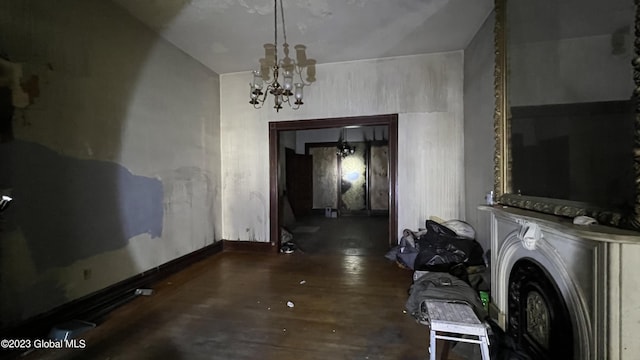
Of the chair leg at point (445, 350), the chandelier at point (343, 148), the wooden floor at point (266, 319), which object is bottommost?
the chair leg at point (445, 350)

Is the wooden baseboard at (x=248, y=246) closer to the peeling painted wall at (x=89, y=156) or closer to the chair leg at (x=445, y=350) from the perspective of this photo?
the peeling painted wall at (x=89, y=156)

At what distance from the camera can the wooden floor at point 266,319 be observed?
5.90ft

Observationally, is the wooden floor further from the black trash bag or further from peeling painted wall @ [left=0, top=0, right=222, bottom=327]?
peeling painted wall @ [left=0, top=0, right=222, bottom=327]

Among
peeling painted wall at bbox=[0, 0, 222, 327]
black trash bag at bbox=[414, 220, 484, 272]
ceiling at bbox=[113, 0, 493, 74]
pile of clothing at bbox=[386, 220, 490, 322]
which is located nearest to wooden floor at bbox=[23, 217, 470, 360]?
pile of clothing at bbox=[386, 220, 490, 322]

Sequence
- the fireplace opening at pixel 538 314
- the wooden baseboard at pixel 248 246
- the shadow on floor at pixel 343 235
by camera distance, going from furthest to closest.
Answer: the shadow on floor at pixel 343 235 < the wooden baseboard at pixel 248 246 < the fireplace opening at pixel 538 314

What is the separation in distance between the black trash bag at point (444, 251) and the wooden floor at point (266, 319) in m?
0.34

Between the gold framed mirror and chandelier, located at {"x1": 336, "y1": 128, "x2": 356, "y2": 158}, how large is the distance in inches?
235

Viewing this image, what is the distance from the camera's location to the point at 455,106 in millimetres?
3611

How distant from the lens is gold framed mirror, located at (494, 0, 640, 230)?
3.52ft

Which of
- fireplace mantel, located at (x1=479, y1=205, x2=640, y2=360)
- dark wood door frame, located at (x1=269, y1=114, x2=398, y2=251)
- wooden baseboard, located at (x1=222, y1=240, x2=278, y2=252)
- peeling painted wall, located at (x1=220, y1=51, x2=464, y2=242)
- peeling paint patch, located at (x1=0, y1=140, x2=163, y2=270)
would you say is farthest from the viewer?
wooden baseboard, located at (x1=222, y1=240, x2=278, y2=252)

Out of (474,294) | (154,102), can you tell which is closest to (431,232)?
(474,294)

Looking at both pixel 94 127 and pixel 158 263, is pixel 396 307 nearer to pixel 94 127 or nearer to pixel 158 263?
pixel 158 263

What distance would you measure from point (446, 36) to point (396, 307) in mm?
3174

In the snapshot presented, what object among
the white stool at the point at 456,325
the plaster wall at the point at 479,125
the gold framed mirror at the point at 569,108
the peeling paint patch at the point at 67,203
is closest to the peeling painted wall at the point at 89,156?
the peeling paint patch at the point at 67,203
